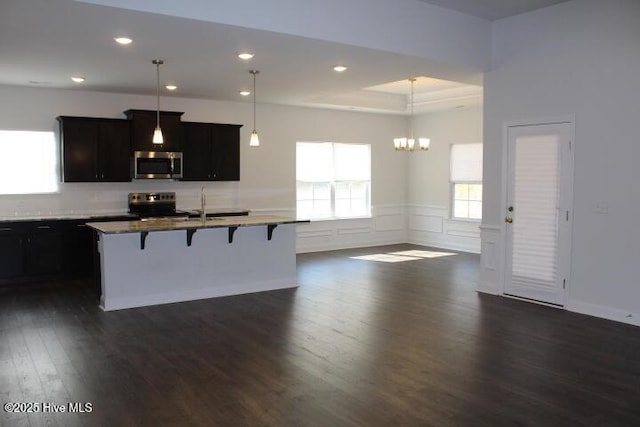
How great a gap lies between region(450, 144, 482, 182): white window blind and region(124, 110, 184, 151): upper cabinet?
17.1 ft

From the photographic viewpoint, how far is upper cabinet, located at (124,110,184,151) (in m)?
8.02

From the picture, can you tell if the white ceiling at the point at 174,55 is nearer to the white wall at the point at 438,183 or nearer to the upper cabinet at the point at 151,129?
the upper cabinet at the point at 151,129

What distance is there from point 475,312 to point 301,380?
2598 mm

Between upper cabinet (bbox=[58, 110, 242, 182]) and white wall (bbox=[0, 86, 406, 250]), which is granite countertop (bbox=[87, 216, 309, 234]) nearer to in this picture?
upper cabinet (bbox=[58, 110, 242, 182])

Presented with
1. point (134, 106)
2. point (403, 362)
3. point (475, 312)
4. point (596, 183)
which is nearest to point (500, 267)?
point (475, 312)

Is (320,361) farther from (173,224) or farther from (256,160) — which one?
(256,160)

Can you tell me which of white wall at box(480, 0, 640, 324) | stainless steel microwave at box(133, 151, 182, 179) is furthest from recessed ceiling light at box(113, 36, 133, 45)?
white wall at box(480, 0, 640, 324)

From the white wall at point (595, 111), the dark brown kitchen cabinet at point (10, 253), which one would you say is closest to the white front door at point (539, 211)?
the white wall at point (595, 111)

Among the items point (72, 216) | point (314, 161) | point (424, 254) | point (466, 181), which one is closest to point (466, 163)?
point (466, 181)

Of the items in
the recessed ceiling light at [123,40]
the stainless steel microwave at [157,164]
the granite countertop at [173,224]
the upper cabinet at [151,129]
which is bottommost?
the granite countertop at [173,224]

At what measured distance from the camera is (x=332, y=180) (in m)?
10.6

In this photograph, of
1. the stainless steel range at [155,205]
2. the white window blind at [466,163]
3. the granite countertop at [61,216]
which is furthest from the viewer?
the white window blind at [466,163]

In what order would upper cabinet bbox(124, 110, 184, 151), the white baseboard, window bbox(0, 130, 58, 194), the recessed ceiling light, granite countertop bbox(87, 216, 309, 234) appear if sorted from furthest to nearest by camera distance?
upper cabinet bbox(124, 110, 184, 151)
window bbox(0, 130, 58, 194)
granite countertop bbox(87, 216, 309, 234)
the white baseboard
the recessed ceiling light

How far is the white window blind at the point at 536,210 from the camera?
601 cm
